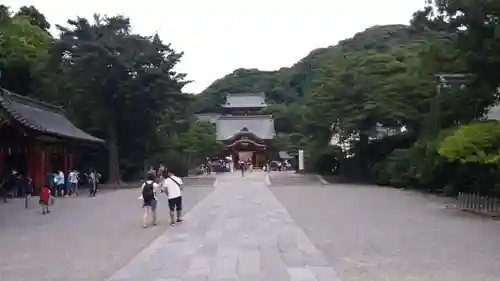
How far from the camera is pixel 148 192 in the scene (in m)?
16.6

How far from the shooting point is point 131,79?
3997cm

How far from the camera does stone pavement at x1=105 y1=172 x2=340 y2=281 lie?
956 centimetres

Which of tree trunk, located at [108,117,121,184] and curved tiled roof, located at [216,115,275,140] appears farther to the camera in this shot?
curved tiled roof, located at [216,115,275,140]

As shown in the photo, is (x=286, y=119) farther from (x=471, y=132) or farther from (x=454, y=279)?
(x=454, y=279)

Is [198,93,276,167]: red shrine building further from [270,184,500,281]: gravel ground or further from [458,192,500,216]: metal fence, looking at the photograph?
[458,192,500,216]: metal fence

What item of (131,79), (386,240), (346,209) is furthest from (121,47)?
(386,240)

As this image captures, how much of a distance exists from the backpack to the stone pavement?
1.10m

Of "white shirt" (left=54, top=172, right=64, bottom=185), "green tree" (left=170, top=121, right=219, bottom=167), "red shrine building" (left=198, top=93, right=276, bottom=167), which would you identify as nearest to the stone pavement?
"white shirt" (left=54, top=172, right=64, bottom=185)

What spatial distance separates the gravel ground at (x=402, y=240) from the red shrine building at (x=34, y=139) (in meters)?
12.4

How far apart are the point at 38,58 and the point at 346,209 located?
26407mm

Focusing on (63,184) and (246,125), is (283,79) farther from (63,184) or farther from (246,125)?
(63,184)

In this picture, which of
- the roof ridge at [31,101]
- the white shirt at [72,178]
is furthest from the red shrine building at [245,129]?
the white shirt at [72,178]

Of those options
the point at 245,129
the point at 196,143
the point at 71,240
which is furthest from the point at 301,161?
the point at 71,240

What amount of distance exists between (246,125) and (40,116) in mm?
46948
